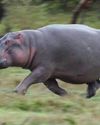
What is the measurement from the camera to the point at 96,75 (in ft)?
25.6

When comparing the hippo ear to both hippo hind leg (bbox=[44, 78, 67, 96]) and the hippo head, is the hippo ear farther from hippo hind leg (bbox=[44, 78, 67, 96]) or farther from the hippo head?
hippo hind leg (bbox=[44, 78, 67, 96])

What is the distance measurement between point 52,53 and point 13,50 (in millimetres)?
485

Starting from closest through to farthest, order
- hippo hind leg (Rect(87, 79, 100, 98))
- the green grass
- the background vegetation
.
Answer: the green grass < the background vegetation < hippo hind leg (Rect(87, 79, 100, 98))

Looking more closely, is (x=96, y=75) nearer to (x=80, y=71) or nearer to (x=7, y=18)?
(x=80, y=71)

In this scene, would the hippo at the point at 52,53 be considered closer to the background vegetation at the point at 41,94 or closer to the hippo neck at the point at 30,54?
the hippo neck at the point at 30,54

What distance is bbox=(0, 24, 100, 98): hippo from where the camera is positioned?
7285 mm

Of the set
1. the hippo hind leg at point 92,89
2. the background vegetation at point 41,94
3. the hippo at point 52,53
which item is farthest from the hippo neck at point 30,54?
the hippo hind leg at point 92,89

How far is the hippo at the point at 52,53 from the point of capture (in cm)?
729

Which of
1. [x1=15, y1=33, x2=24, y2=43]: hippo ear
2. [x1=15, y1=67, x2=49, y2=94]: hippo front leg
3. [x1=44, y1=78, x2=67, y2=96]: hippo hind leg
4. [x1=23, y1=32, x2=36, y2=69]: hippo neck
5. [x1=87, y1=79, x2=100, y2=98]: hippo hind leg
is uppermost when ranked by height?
[x1=15, y1=33, x2=24, y2=43]: hippo ear

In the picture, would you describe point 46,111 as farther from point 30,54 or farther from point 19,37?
point 19,37

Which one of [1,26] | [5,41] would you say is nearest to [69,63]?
[5,41]

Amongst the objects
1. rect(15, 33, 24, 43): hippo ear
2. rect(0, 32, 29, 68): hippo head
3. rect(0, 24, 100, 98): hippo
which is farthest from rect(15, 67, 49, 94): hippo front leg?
rect(15, 33, 24, 43): hippo ear

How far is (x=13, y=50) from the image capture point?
7.33 metres

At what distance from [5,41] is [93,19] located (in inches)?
302
